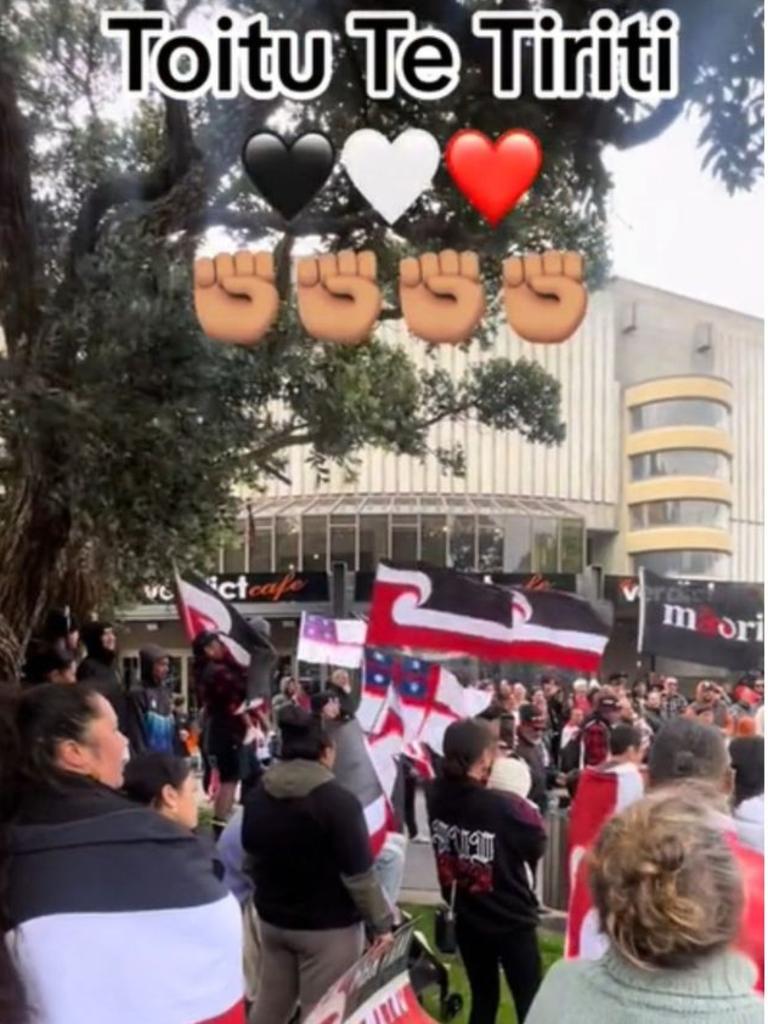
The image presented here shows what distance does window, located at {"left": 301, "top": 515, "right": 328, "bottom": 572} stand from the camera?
2.31m

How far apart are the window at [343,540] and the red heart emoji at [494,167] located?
1.88ft

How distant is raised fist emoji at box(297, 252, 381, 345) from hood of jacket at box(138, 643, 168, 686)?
0.82 metres

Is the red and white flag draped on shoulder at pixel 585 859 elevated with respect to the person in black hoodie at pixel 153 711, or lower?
lower

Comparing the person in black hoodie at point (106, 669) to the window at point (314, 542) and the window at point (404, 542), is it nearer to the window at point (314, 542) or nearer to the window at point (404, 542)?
the window at point (314, 542)

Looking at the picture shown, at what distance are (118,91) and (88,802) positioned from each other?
1.14 meters

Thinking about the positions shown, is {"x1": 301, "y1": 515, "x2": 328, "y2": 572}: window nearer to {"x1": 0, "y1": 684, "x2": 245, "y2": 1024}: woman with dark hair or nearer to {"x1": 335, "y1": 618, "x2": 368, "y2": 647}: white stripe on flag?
{"x1": 335, "y1": 618, "x2": 368, "y2": 647}: white stripe on flag

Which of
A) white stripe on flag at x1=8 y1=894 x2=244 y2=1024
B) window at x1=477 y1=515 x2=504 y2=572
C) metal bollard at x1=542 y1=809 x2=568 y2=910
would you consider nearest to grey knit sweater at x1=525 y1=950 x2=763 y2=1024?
white stripe on flag at x1=8 y1=894 x2=244 y2=1024

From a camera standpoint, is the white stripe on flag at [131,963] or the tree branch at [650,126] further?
the tree branch at [650,126]

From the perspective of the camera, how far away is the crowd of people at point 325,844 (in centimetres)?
153

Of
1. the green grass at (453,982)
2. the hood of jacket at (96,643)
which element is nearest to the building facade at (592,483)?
the hood of jacket at (96,643)

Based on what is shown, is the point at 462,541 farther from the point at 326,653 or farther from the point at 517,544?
the point at 326,653

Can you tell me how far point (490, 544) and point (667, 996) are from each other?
39.6 inches

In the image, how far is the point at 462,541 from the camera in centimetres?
237

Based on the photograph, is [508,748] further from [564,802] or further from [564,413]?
[564,413]
